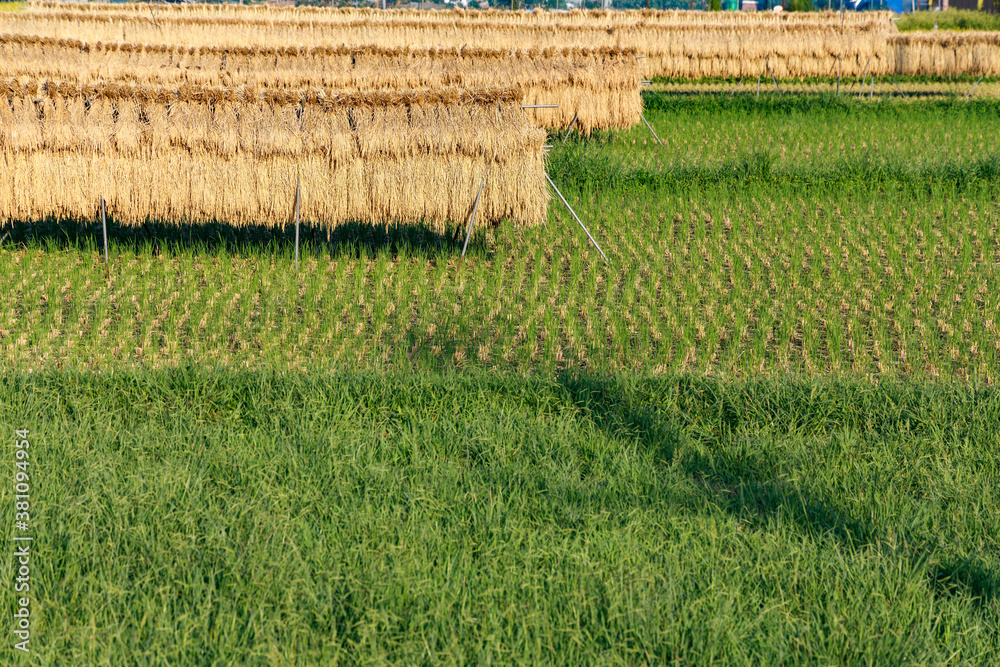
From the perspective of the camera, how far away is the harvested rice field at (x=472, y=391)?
3549 millimetres

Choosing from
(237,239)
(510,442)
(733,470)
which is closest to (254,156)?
(237,239)

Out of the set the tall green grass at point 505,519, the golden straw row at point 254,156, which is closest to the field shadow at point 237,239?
the golden straw row at point 254,156

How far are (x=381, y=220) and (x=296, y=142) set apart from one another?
1032mm

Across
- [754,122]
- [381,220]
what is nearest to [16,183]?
[381,220]

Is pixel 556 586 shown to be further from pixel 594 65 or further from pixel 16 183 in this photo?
pixel 594 65

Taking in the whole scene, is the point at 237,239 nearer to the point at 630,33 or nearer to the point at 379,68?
the point at 379,68

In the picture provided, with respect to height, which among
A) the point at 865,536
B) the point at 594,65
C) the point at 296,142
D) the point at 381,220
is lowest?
the point at 865,536

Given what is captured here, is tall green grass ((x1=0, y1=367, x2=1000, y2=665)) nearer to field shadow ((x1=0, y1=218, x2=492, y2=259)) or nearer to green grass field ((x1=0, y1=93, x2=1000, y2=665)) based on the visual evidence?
green grass field ((x1=0, y1=93, x2=1000, y2=665))

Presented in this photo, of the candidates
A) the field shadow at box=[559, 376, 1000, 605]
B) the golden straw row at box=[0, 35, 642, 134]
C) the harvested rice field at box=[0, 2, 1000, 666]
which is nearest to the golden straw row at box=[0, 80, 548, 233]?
the harvested rice field at box=[0, 2, 1000, 666]

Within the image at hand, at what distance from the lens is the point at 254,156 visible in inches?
325

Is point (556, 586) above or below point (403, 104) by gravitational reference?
below

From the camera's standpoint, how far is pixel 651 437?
5164mm

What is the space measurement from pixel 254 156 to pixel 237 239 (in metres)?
1.30

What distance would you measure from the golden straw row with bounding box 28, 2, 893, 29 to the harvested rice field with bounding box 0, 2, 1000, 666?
9467 mm
